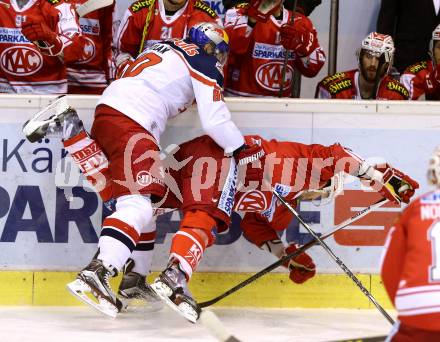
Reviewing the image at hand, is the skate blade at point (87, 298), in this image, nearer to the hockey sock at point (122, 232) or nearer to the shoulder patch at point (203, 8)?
the hockey sock at point (122, 232)

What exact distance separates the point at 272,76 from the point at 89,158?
1383 mm

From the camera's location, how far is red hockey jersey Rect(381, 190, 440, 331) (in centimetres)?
277

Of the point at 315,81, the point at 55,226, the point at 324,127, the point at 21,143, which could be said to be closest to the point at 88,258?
the point at 55,226

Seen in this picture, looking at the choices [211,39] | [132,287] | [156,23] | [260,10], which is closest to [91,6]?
[156,23]

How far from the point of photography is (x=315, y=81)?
20.9ft

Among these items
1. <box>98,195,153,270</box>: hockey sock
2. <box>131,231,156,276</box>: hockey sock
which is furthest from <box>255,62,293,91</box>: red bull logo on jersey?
<box>98,195,153,270</box>: hockey sock

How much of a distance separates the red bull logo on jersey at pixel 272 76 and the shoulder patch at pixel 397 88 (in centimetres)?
51

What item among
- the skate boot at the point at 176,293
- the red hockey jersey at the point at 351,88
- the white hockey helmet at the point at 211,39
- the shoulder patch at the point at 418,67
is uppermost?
the white hockey helmet at the point at 211,39

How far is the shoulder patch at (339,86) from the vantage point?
5631 mm

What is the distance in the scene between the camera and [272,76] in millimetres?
5566

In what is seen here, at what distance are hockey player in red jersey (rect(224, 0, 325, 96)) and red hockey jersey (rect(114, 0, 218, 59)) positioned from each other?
0.15 metres

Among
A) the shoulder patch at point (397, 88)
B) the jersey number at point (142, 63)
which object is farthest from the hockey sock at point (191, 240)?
the shoulder patch at point (397, 88)

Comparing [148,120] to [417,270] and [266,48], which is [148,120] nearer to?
[266,48]

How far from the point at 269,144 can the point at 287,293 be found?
0.68m
